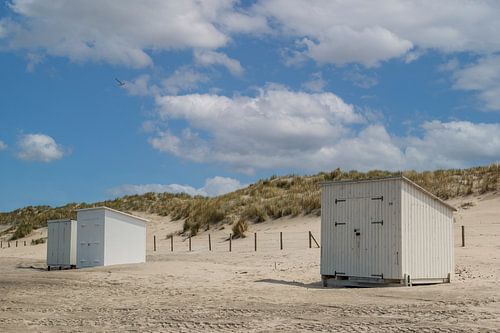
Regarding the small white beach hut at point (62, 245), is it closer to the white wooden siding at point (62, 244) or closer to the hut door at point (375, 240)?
the white wooden siding at point (62, 244)

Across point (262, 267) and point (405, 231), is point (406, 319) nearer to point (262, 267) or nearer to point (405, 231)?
point (405, 231)

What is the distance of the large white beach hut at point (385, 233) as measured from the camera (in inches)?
737

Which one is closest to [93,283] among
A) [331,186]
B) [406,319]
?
[331,186]

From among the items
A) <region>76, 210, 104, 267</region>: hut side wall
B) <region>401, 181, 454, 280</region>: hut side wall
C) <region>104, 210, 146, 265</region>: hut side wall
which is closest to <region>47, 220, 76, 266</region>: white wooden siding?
<region>76, 210, 104, 267</region>: hut side wall

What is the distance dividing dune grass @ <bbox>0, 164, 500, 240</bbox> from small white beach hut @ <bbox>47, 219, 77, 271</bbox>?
946 centimetres

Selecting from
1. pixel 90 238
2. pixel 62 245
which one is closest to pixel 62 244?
pixel 62 245

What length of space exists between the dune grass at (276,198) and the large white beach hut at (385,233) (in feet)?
54.9

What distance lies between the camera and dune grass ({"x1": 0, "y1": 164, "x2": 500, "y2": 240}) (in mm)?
37125

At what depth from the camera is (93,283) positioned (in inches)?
865

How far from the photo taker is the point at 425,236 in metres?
19.4

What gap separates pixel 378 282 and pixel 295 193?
2606 centimetres

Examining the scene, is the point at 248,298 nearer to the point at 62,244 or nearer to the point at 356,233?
the point at 356,233

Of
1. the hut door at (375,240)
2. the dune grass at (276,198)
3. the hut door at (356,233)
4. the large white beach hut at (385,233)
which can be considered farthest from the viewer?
the dune grass at (276,198)

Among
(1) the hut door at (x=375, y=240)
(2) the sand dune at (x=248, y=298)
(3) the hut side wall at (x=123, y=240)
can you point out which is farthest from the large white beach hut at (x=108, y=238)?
(1) the hut door at (x=375, y=240)
